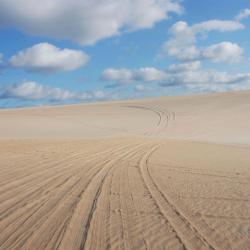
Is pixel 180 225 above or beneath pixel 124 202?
beneath

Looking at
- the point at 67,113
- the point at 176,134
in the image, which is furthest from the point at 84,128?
the point at 67,113

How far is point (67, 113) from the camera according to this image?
51.0 metres

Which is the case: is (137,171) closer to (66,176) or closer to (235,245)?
(66,176)

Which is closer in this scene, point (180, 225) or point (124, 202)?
point (180, 225)

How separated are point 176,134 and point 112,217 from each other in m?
28.8

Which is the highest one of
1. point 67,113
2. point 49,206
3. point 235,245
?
point 67,113

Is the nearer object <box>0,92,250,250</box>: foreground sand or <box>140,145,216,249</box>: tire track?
<box>140,145,216,249</box>: tire track

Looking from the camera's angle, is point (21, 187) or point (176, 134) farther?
point (176, 134)

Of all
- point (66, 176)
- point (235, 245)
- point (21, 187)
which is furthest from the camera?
point (66, 176)

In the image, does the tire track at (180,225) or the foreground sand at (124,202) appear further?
the foreground sand at (124,202)

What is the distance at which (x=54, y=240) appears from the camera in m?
5.89

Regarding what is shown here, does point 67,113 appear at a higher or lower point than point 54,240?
higher

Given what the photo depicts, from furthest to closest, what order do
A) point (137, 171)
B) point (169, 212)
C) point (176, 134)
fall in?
point (176, 134), point (137, 171), point (169, 212)

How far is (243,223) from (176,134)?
93.0 feet
